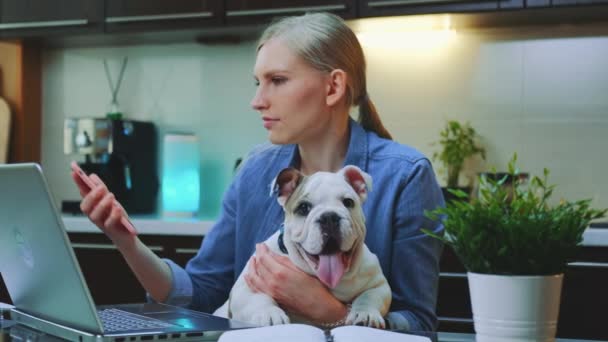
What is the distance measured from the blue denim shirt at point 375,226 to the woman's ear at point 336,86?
0.08 m

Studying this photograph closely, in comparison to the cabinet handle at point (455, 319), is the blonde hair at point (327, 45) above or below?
above

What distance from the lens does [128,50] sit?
12.0ft

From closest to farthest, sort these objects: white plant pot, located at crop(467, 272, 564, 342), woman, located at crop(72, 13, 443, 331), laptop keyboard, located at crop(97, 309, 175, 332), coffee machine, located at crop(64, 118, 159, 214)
Answer: white plant pot, located at crop(467, 272, 564, 342)
laptop keyboard, located at crop(97, 309, 175, 332)
woman, located at crop(72, 13, 443, 331)
coffee machine, located at crop(64, 118, 159, 214)

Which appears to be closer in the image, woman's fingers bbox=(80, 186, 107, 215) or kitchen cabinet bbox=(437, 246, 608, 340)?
woman's fingers bbox=(80, 186, 107, 215)

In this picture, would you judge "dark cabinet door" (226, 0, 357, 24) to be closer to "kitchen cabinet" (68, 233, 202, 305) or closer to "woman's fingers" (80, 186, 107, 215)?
"kitchen cabinet" (68, 233, 202, 305)

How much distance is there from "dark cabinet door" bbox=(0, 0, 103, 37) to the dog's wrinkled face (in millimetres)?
2308

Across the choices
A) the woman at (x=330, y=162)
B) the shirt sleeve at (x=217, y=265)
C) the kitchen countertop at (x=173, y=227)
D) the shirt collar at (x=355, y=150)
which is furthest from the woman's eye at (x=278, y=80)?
the kitchen countertop at (x=173, y=227)

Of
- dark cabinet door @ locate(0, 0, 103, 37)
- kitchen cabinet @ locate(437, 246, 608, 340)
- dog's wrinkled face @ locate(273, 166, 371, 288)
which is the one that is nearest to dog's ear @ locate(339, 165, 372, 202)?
dog's wrinkled face @ locate(273, 166, 371, 288)

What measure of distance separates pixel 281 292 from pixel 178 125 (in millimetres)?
2378

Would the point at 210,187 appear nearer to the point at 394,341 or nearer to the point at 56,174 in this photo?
the point at 56,174

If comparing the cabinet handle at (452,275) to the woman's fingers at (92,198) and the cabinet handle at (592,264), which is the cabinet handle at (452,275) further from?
the woman's fingers at (92,198)

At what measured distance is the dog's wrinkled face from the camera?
4.06ft

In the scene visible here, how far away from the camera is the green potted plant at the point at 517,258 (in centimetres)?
99

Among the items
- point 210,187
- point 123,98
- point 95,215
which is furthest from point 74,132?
point 95,215
